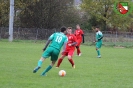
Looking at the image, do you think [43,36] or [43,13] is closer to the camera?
[43,36]

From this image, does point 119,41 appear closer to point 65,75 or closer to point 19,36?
point 19,36

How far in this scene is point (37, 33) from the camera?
45438mm

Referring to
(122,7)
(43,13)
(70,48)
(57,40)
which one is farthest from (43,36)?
(57,40)

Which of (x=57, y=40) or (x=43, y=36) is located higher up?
(x=57, y=40)

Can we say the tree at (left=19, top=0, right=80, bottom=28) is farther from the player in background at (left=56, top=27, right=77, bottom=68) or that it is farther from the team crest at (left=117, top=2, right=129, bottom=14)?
the player in background at (left=56, top=27, right=77, bottom=68)

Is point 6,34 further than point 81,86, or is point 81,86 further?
point 6,34

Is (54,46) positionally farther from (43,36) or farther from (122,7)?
(122,7)

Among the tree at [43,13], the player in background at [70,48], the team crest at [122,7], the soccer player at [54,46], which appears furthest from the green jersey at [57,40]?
the team crest at [122,7]

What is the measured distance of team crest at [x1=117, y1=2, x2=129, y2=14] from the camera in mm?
57888

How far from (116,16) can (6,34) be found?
2347 centimetres

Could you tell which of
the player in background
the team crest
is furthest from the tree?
the player in background

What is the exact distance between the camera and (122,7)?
58.5 meters

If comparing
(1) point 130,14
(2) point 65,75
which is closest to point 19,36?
(1) point 130,14

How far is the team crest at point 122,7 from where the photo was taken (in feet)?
190
